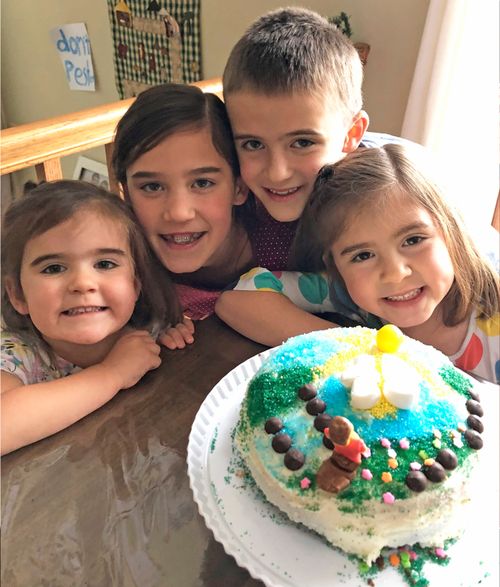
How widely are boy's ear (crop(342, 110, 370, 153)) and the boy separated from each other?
0.08 feet

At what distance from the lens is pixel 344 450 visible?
513 mm

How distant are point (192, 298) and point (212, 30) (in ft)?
4.59

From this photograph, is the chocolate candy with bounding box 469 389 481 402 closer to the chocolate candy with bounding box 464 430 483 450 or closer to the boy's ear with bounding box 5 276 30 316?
the chocolate candy with bounding box 464 430 483 450

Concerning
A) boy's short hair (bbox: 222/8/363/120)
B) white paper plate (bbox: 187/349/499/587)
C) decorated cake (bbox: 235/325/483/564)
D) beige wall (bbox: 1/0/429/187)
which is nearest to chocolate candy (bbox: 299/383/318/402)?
decorated cake (bbox: 235/325/483/564)

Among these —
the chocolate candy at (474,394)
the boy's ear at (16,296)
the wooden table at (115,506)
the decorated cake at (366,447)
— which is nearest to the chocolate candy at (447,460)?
the decorated cake at (366,447)

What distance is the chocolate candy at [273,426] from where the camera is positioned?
1.89ft

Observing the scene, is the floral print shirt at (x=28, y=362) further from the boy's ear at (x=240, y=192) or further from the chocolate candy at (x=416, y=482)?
the chocolate candy at (x=416, y=482)

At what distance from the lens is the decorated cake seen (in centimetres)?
53

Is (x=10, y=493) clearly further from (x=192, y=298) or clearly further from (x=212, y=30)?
(x=212, y=30)

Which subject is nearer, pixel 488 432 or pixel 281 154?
pixel 488 432

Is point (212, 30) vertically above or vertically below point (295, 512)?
above

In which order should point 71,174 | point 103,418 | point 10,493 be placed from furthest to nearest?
point 71,174
point 103,418
point 10,493

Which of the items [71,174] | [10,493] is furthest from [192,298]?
[71,174]

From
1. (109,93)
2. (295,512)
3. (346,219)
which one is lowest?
(109,93)
